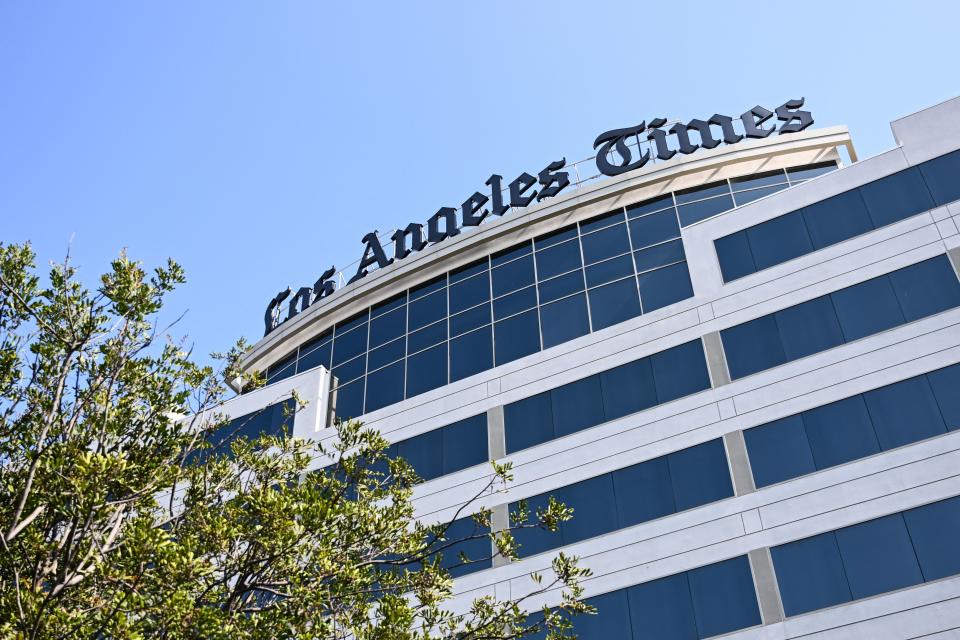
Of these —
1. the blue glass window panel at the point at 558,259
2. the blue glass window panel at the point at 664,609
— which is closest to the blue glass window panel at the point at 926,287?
the blue glass window panel at the point at 664,609

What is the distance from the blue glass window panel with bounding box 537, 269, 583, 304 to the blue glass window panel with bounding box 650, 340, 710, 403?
5264mm

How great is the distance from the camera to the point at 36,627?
11.9m

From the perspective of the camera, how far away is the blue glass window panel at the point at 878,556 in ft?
79.7

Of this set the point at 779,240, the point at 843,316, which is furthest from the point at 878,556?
the point at 779,240

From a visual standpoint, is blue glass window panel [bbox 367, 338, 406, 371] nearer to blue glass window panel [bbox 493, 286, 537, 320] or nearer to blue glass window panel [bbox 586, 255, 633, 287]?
blue glass window panel [bbox 493, 286, 537, 320]

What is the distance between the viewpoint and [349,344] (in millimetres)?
41062

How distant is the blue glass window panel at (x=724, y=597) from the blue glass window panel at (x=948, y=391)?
6.65 metres

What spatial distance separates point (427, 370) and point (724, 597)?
15.0 metres

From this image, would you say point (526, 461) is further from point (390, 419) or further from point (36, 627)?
point (36, 627)

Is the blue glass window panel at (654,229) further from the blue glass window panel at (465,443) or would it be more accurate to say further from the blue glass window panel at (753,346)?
the blue glass window panel at (465,443)

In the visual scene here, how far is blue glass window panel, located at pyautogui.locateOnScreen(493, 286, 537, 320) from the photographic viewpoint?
36.7 metres

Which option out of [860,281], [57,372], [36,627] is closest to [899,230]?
[860,281]

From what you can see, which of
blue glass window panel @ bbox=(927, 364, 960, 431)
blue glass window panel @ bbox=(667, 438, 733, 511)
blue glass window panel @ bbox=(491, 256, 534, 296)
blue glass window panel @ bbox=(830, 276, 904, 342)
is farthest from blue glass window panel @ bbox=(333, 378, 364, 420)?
blue glass window panel @ bbox=(927, 364, 960, 431)

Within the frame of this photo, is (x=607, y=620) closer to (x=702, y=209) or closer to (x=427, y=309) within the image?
(x=427, y=309)
